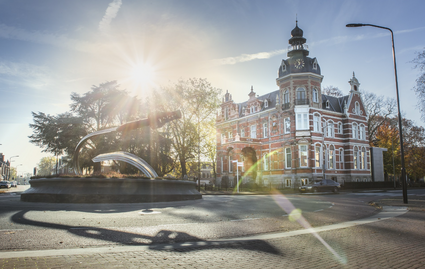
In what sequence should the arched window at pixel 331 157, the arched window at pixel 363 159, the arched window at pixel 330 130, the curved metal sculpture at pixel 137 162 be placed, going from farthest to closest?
the arched window at pixel 363 159 < the arched window at pixel 330 130 < the arched window at pixel 331 157 < the curved metal sculpture at pixel 137 162

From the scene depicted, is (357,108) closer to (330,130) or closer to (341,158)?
(330,130)

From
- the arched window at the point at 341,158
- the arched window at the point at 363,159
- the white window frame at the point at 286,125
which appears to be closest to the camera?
the white window frame at the point at 286,125

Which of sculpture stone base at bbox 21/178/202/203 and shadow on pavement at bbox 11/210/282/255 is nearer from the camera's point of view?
shadow on pavement at bbox 11/210/282/255

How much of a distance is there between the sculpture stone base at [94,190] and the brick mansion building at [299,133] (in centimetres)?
2902

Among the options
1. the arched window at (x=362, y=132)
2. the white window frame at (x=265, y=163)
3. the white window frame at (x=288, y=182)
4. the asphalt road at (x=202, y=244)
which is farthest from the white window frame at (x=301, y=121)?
the asphalt road at (x=202, y=244)

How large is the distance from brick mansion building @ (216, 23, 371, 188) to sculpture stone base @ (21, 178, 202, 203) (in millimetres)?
29022

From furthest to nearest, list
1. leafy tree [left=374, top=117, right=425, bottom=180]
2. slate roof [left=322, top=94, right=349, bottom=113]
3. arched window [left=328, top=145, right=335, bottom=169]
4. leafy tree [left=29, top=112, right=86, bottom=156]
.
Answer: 1. leafy tree [left=374, top=117, right=425, bottom=180]
2. slate roof [left=322, top=94, right=349, bottom=113]
3. arched window [left=328, top=145, right=335, bottom=169]
4. leafy tree [left=29, top=112, right=86, bottom=156]

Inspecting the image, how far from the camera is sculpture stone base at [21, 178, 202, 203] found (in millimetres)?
14039

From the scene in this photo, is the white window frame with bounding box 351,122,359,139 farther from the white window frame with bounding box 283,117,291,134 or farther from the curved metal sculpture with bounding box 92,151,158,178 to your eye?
the curved metal sculpture with bounding box 92,151,158,178

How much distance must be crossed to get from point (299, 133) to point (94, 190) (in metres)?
33.9

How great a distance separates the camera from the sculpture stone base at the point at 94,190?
553 inches

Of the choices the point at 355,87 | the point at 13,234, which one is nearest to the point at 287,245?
the point at 13,234

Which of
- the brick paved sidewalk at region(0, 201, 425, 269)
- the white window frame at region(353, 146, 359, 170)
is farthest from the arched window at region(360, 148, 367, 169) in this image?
the brick paved sidewalk at region(0, 201, 425, 269)

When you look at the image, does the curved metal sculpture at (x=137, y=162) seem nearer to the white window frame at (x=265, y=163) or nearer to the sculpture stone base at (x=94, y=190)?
the sculpture stone base at (x=94, y=190)
